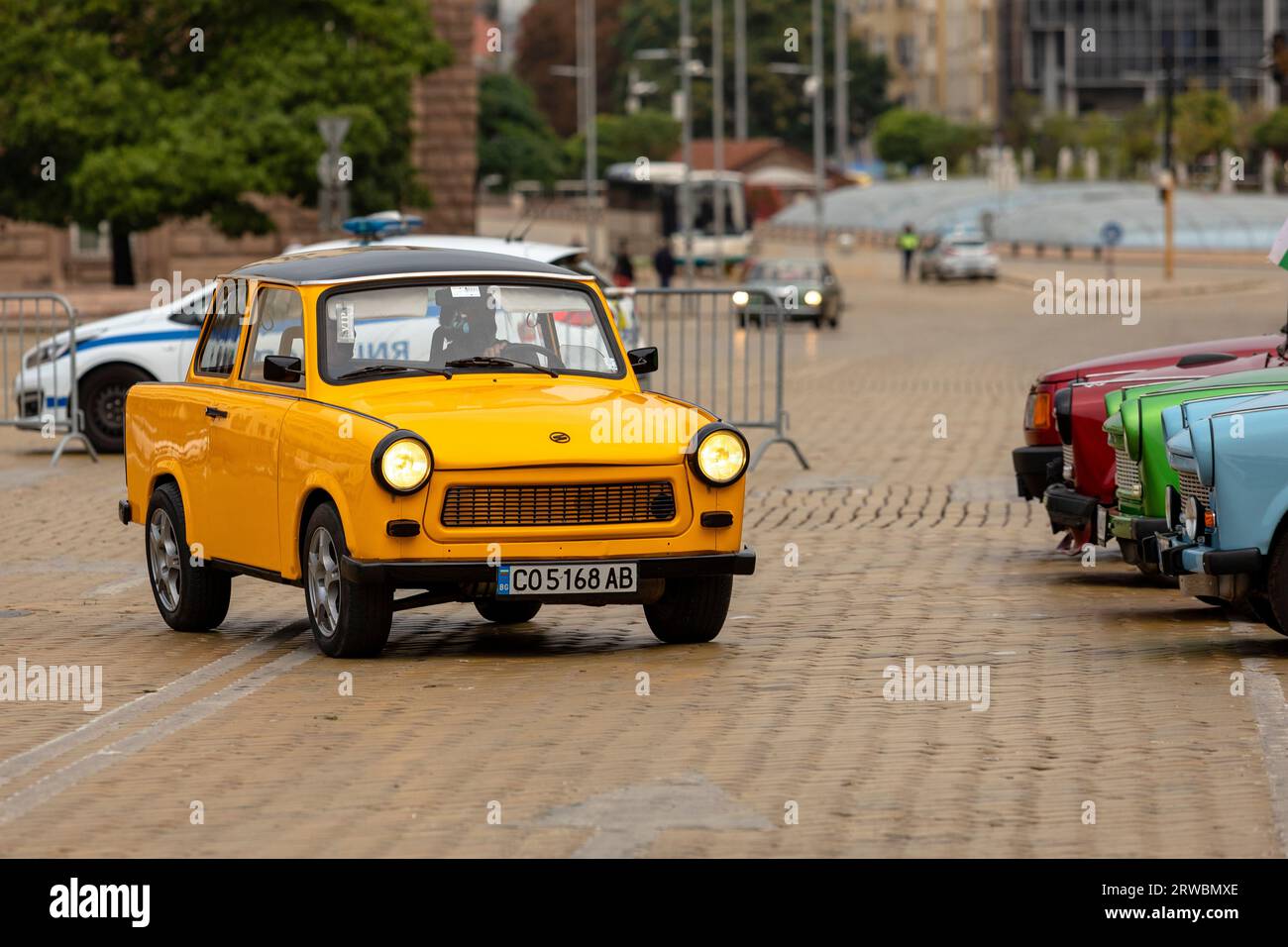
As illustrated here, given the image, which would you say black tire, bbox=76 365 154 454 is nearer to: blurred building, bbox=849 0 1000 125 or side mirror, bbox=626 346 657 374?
side mirror, bbox=626 346 657 374

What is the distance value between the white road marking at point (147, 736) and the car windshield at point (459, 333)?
1220 mm

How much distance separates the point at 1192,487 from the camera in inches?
415

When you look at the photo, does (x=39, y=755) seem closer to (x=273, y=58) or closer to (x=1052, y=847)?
(x=1052, y=847)

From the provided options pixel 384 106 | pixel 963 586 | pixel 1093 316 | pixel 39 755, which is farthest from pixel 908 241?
pixel 39 755

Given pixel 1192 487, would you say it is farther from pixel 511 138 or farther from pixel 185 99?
pixel 511 138

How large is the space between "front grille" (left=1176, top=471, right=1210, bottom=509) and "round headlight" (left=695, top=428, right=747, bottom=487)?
1779 mm

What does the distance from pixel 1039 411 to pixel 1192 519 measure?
328cm

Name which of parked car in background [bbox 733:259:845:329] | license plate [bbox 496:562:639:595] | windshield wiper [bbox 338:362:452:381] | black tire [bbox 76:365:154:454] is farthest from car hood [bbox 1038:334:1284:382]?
parked car in background [bbox 733:259:845:329]

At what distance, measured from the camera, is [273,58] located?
143ft

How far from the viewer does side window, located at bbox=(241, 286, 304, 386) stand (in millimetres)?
10992

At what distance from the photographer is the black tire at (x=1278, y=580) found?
1019 centimetres

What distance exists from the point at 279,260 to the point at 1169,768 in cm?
532

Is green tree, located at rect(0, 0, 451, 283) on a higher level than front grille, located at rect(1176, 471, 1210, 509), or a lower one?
higher

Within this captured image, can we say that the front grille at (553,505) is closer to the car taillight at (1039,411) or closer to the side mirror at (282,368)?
the side mirror at (282,368)
